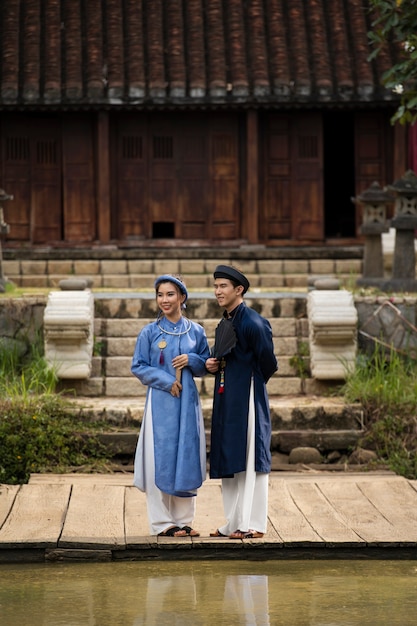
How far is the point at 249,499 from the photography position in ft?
23.9

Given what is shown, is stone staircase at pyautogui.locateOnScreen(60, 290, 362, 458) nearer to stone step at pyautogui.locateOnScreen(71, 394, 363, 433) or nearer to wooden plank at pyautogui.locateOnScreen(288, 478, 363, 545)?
stone step at pyautogui.locateOnScreen(71, 394, 363, 433)

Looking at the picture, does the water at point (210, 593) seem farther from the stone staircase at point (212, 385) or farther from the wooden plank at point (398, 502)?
the stone staircase at point (212, 385)

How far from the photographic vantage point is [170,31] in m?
17.8

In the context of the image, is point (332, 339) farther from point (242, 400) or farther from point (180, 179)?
point (180, 179)

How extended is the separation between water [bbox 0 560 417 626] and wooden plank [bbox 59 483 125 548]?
20 centimetres

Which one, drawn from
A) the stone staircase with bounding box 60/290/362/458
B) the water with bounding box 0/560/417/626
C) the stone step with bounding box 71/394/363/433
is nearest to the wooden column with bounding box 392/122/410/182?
the stone staircase with bounding box 60/290/362/458

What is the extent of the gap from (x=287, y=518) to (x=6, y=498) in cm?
188

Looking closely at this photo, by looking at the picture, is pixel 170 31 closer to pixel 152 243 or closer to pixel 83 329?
pixel 152 243

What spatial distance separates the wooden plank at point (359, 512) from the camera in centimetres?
727

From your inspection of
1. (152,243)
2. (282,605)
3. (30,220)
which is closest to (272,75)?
(152,243)

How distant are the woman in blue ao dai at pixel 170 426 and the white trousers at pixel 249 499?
0.22 metres

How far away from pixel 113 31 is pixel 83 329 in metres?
8.16

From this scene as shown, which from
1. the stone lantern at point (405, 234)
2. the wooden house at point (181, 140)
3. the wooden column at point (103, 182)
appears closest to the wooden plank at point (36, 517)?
the stone lantern at point (405, 234)

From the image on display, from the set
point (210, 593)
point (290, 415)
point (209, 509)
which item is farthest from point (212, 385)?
point (210, 593)
